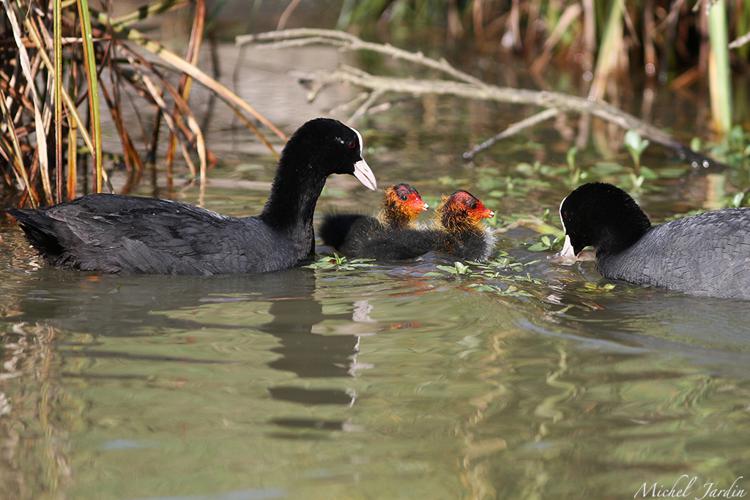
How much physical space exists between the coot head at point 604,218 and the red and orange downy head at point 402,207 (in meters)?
0.83

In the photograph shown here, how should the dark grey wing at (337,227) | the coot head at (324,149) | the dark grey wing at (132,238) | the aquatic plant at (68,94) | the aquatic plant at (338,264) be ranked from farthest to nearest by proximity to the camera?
the dark grey wing at (337,227), the coot head at (324,149), the aquatic plant at (338,264), the aquatic plant at (68,94), the dark grey wing at (132,238)

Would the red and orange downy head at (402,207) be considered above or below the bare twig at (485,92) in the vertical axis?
below

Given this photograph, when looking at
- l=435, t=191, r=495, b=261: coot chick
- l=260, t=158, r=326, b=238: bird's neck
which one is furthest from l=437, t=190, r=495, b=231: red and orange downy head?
l=260, t=158, r=326, b=238: bird's neck

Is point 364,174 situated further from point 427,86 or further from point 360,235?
point 427,86

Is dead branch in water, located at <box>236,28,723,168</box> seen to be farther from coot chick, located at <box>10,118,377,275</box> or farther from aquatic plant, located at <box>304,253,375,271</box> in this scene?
coot chick, located at <box>10,118,377,275</box>

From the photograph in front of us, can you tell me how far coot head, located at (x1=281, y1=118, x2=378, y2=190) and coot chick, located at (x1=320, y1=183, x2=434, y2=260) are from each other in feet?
0.77

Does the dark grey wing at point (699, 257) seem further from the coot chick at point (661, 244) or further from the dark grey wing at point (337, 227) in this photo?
the dark grey wing at point (337, 227)

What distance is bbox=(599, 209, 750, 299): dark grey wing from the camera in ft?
15.7

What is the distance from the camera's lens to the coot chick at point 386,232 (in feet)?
19.0

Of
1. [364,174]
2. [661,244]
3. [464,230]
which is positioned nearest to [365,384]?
[661,244]

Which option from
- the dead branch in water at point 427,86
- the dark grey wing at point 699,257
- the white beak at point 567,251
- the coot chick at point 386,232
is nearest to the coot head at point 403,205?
the coot chick at point 386,232

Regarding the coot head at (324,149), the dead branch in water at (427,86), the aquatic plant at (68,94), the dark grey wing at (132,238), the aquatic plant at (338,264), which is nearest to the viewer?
the dark grey wing at (132,238)

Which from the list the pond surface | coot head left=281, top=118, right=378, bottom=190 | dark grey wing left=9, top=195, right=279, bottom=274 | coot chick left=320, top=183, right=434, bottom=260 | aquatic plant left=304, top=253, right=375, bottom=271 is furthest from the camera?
coot chick left=320, top=183, right=434, bottom=260

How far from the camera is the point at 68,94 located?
628cm
